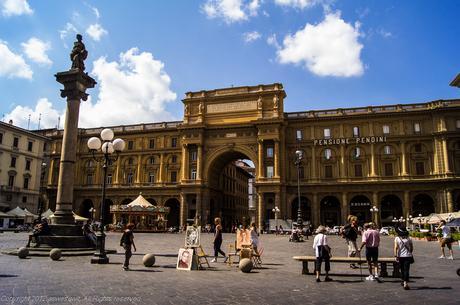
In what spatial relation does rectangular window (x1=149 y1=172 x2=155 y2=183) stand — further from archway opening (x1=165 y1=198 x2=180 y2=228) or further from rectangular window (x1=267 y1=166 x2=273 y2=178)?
rectangular window (x1=267 y1=166 x2=273 y2=178)

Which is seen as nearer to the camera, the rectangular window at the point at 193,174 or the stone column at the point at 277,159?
the stone column at the point at 277,159

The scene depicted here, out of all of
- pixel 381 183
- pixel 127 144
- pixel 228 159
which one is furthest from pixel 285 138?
pixel 127 144

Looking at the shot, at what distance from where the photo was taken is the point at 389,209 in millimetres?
53438

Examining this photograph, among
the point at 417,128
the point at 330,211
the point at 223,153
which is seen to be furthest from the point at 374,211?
the point at 223,153

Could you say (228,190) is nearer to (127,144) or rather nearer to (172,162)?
(172,162)

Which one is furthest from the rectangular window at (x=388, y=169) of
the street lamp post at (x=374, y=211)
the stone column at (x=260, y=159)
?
the stone column at (x=260, y=159)

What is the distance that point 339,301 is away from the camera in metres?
8.15

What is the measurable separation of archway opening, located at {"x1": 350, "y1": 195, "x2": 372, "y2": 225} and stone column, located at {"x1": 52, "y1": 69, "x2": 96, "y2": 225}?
143 feet

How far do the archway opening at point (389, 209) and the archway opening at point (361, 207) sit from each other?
1766 mm

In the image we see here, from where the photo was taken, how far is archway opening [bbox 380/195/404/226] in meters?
52.9

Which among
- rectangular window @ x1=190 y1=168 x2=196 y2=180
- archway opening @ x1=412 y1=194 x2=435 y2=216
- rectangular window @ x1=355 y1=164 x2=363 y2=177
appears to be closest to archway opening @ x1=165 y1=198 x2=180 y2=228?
rectangular window @ x1=190 y1=168 x2=196 y2=180

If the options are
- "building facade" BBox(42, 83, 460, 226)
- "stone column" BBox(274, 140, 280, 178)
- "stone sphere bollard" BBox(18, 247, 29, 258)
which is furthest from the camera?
"stone column" BBox(274, 140, 280, 178)

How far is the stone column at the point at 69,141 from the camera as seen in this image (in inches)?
711

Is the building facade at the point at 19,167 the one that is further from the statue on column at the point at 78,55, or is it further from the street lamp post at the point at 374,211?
the street lamp post at the point at 374,211
